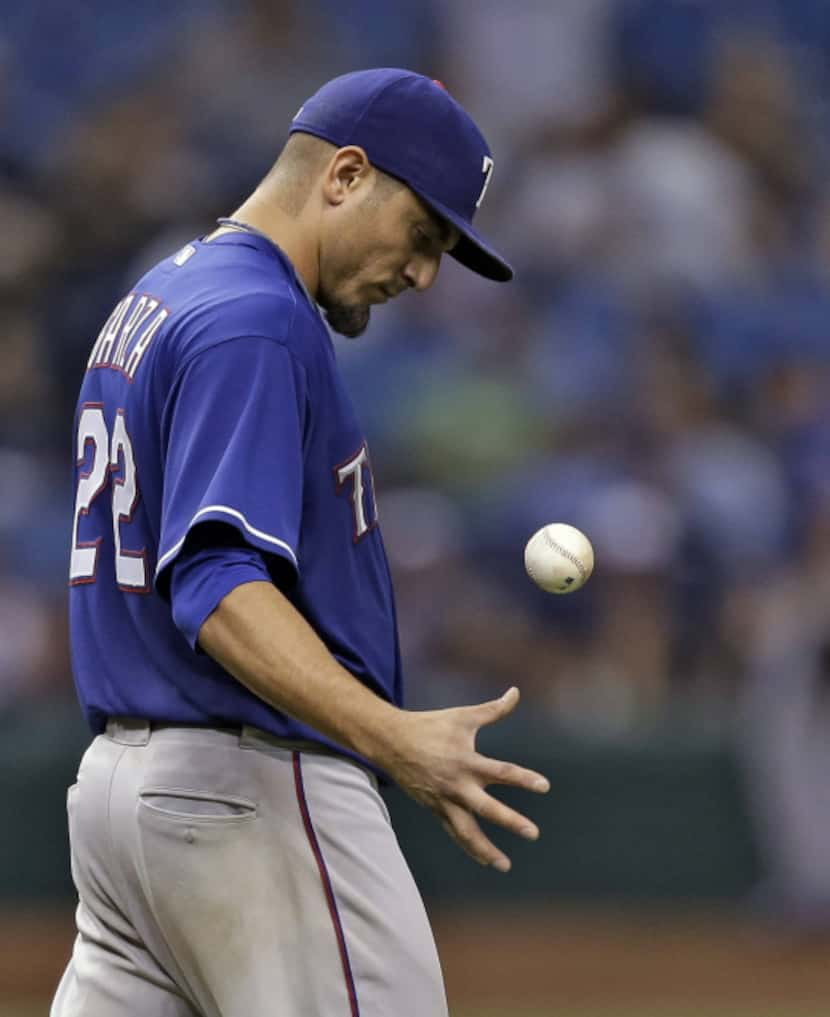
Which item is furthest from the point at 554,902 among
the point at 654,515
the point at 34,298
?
the point at 34,298

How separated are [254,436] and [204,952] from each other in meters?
0.75

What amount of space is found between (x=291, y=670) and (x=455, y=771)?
240 millimetres

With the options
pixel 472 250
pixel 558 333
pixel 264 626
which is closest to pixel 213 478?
pixel 264 626

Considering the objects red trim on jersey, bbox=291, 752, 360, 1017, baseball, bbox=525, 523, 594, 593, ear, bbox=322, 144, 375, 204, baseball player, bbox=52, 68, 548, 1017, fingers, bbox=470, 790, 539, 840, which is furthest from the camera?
baseball, bbox=525, 523, 594, 593

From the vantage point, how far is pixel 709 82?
32.2 ft

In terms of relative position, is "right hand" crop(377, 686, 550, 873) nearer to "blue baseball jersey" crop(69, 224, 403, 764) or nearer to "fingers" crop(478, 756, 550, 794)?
"fingers" crop(478, 756, 550, 794)

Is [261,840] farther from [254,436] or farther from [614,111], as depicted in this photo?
[614,111]

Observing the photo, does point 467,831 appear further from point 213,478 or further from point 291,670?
point 213,478

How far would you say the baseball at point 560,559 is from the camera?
2895mm

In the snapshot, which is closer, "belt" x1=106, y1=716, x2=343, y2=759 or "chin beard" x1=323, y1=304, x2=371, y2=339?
"belt" x1=106, y1=716, x2=343, y2=759

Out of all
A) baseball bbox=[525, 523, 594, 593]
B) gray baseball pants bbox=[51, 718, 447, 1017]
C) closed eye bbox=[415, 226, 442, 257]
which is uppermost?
closed eye bbox=[415, 226, 442, 257]

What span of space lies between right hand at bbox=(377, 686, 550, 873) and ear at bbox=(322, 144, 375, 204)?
88cm

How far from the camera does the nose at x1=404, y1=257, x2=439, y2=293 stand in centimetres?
281

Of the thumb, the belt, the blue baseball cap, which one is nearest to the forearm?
the thumb
